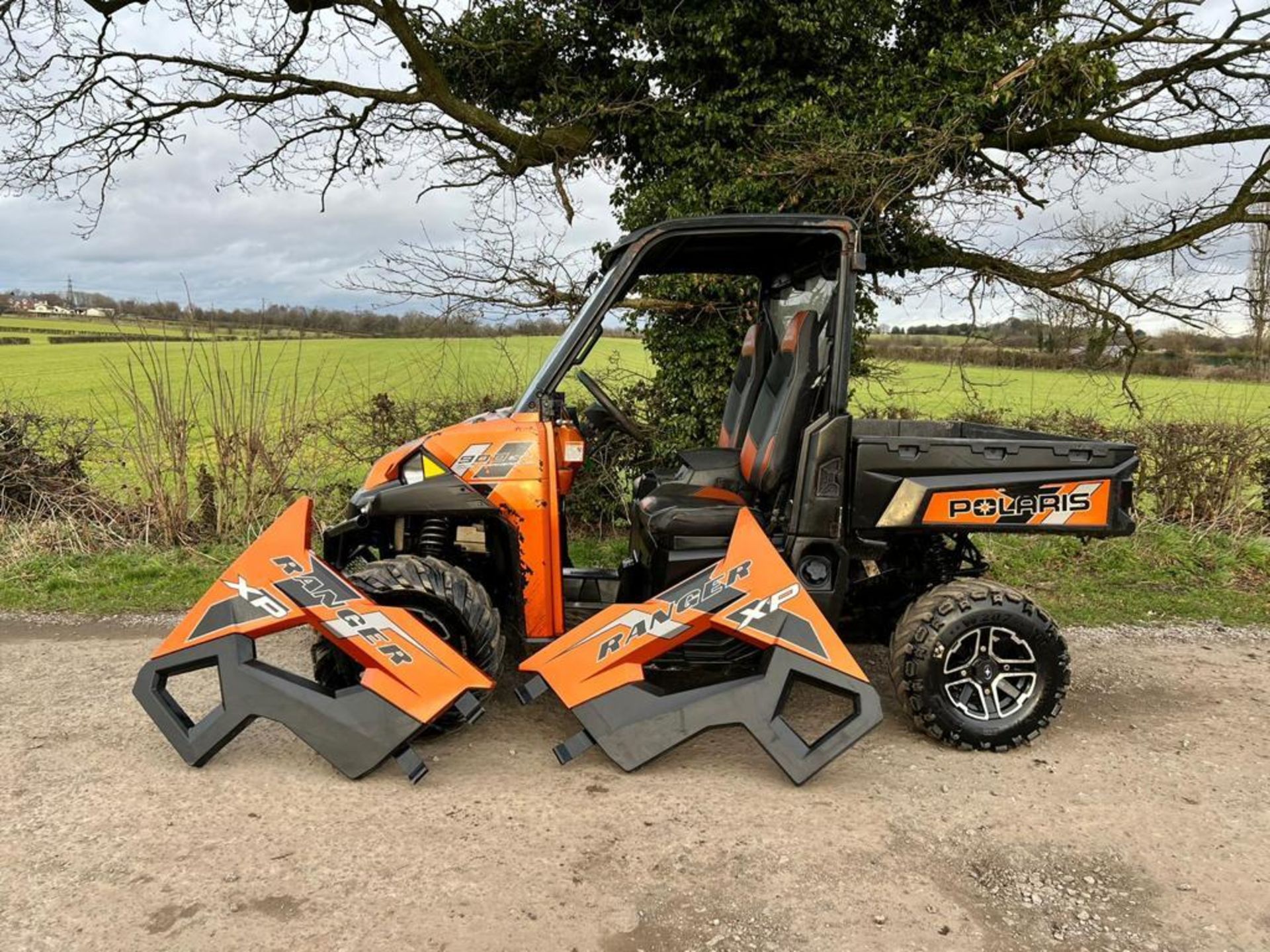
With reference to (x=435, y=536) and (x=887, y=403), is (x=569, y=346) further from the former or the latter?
(x=887, y=403)

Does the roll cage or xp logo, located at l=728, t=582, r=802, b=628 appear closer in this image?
xp logo, located at l=728, t=582, r=802, b=628

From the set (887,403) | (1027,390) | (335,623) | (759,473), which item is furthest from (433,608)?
(1027,390)

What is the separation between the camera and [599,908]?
8.52ft

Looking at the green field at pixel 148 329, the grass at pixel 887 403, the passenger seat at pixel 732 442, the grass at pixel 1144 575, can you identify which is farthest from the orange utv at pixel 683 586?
the green field at pixel 148 329

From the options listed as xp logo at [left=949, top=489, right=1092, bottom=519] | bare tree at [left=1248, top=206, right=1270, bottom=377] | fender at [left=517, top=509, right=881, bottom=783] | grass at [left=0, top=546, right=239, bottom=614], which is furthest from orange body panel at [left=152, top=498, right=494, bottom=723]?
bare tree at [left=1248, top=206, right=1270, bottom=377]

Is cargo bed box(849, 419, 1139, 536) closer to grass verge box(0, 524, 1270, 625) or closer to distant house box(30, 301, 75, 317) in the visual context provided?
grass verge box(0, 524, 1270, 625)

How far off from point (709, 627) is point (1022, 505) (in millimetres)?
1465

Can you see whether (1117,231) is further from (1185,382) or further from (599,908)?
(599,908)

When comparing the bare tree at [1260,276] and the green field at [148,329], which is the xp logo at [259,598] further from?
the bare tree at [1260,276]

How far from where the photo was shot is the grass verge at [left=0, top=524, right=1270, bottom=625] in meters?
5.88

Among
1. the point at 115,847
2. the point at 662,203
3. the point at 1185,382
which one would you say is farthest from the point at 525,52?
the point at 115,847

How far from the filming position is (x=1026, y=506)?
370cm

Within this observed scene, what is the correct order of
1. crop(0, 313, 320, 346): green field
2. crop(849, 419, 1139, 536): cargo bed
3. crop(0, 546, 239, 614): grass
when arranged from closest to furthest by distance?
crop(849, 419, 1139, 536): cargo bed
crop(0, 546, 239, 614): grass
crop(0, 313, 320, 346): green field

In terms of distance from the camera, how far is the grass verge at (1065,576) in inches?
231
